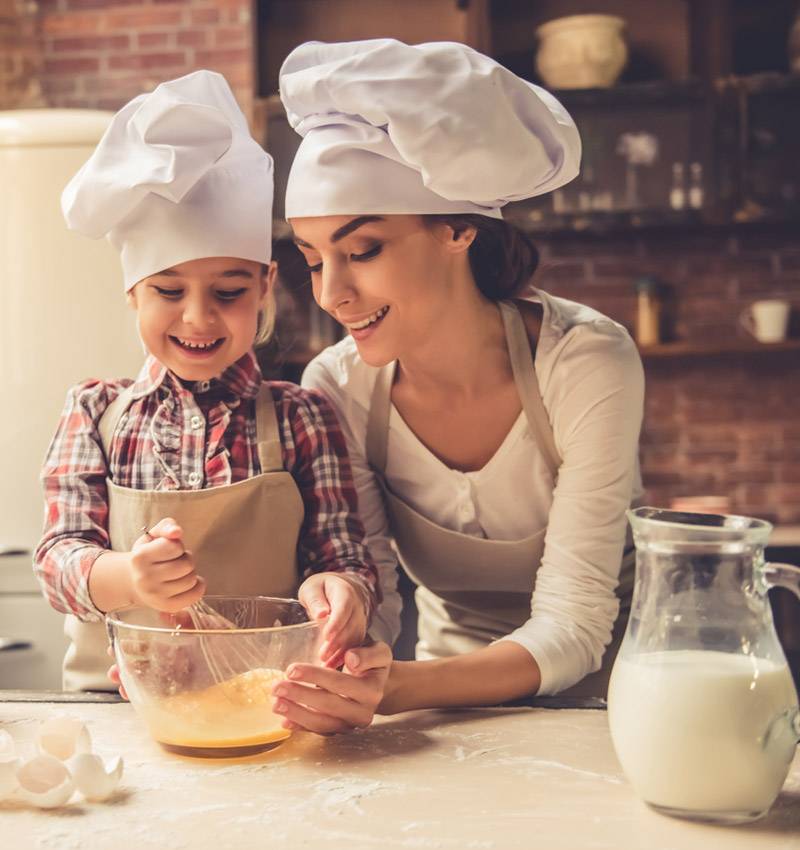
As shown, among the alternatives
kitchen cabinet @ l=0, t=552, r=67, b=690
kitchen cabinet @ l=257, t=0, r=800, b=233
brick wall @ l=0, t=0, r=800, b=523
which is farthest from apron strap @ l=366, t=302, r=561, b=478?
brick wall @ l=0, t=0, r=800, b=523

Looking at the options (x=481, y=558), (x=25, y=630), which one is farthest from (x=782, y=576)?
(x=25, y=630)

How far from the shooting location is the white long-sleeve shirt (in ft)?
4.71

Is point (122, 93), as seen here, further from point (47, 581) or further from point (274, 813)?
point (274, 813)

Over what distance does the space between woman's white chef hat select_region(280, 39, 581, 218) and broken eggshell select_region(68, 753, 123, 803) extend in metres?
0.79

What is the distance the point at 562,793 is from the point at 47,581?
2.46ft

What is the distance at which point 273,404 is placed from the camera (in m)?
1.53

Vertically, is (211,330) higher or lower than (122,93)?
lower

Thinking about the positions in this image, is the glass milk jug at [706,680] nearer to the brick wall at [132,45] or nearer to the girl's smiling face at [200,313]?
the girl's smiling face at [200,313]

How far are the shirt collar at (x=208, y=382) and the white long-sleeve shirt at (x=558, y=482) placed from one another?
17 centimetres

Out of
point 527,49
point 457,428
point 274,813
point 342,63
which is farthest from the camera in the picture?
point 527,49

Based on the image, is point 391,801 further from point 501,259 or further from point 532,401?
point 501,259

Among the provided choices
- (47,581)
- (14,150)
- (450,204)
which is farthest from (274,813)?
(14,150)

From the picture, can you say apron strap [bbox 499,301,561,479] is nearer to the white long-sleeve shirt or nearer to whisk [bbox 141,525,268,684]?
the white long-sleeve shirt

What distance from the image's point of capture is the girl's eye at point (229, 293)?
4.75ft
